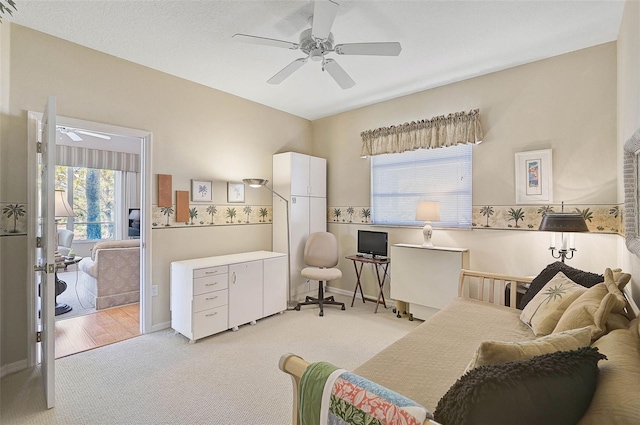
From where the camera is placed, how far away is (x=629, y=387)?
843 millimetres

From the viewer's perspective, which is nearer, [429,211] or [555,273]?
[555,273]

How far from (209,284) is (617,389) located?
304 cm

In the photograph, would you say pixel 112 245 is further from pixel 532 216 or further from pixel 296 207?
pixel 532 216

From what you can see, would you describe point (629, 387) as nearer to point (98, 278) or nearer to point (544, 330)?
point (544, 330)

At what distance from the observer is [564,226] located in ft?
8.40

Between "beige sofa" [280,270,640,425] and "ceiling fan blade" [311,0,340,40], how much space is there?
196 centimetres

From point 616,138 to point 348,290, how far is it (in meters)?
3.49

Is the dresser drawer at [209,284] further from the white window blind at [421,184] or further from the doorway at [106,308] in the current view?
the white window blind at [421,184]

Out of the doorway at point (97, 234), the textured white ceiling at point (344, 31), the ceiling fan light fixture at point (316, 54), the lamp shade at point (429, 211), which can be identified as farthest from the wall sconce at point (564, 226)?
the doorway at point (97, 234)

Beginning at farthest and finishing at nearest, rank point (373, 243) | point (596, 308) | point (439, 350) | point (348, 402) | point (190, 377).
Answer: point (373, 243) → point (190, 377) → point (439, 350) → point (596, 308) → point (348, 402)

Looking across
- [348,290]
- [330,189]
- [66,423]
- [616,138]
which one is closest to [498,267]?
[616,138]

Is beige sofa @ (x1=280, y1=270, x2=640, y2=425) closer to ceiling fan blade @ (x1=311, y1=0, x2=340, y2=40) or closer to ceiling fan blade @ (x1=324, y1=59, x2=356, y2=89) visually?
ceiling fan blade @ (x1=311, y1=0, x2=340, y2=40)

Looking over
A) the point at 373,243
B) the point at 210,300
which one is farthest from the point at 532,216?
the point at 210,300

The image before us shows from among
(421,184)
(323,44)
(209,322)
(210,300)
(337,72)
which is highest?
(323,44)
